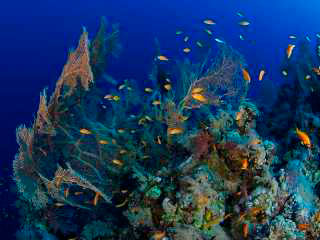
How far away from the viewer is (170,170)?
5098 mm

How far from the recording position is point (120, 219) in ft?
19.8

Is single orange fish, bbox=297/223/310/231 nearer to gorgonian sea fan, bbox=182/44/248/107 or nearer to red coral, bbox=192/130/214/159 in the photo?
red coral, bbox=192/130/214/159

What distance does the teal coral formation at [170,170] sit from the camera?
4.69 meters

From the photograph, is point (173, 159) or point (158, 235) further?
point (173, 159)

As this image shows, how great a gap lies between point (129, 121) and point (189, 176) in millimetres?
4553

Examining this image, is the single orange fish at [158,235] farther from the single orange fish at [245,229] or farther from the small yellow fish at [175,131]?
the small yellow fish at [175,131]

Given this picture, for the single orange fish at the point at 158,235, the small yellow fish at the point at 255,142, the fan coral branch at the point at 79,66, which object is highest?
the fan coral branch at the point at 79,66

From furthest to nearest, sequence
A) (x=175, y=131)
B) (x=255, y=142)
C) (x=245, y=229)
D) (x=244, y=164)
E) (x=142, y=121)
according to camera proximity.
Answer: (x=142, y=121)
(x=175, y=131)
(x=255, y=142)
(x=244, y=164)
(x=245, y=229)

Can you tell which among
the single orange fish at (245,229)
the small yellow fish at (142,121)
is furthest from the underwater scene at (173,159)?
the small yellow fish at (142,121)

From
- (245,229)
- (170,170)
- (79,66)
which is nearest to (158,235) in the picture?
(170,170)

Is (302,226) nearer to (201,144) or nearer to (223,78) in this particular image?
(201,144)

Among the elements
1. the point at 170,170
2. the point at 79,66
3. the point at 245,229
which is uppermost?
the point at 79,66

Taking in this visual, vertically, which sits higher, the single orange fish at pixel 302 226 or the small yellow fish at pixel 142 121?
the small yellow fish at pixel 142 121

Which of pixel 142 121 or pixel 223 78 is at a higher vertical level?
pixel 223 78
